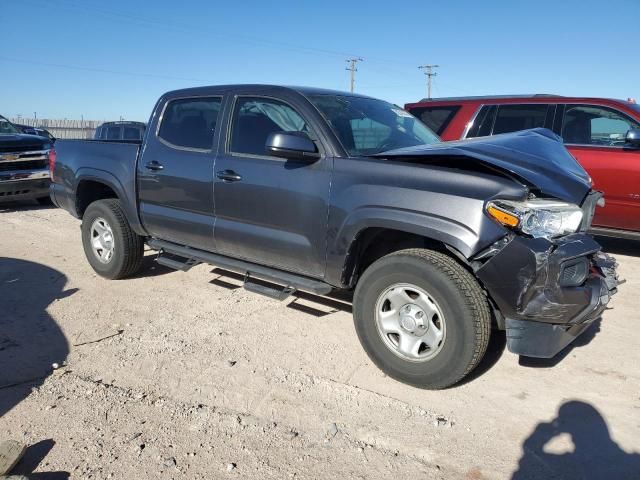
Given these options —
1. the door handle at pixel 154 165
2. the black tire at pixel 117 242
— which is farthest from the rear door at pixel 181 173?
the black tire at pixel 117 242

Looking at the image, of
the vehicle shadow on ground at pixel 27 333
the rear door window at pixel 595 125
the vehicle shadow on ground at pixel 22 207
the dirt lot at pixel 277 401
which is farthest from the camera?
the vehicle shadow on ground at pixel 22 207

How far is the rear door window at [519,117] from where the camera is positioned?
6.74m

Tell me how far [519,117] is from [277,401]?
5.39 m

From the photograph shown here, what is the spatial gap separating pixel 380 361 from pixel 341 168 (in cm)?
133

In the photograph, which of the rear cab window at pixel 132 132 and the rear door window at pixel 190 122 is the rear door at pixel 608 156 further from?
the rear cab window at pixel 132 132

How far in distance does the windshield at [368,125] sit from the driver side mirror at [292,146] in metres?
0.25

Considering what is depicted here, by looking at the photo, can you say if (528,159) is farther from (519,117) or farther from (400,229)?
(519,117)

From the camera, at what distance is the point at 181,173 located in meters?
4.57

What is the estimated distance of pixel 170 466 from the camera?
2580 mm

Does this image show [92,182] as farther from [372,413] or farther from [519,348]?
[519,348]

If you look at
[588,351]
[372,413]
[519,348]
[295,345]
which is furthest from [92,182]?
[588,351]

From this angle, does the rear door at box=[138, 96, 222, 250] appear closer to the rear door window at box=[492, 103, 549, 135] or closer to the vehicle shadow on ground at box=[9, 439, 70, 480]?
the vehicle shadow on ground at box=[9, 439, 70, 480]

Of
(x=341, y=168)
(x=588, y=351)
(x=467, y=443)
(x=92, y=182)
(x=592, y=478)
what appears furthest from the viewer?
(x=92, y=182)

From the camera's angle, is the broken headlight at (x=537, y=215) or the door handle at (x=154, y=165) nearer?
the broken headlight at (x=537, y=215)
